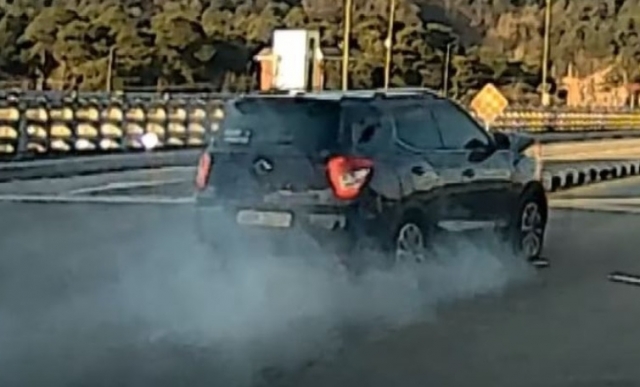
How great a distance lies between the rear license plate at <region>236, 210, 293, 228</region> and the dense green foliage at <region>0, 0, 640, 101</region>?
2103 inches

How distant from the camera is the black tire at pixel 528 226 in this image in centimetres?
1490

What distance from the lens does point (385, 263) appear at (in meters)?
13.1

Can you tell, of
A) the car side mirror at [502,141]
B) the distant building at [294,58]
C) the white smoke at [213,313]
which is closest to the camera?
the white smoke at [213,313]

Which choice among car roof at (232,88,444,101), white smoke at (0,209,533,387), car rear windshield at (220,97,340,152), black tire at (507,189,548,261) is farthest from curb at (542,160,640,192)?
car rear windshield at (220,97,340,152)

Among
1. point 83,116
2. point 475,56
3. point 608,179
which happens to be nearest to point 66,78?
point 475,56

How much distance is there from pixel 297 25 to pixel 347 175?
7719 cm

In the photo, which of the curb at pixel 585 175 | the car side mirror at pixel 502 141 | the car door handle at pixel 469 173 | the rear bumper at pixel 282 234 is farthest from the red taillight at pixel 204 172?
the curb at pixel 585 175

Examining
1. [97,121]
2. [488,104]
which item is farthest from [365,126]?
[488,104]

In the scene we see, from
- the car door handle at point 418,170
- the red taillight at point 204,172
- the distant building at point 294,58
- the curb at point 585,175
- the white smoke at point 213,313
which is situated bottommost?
the white smoke at point 213,313

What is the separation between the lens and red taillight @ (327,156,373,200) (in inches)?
501

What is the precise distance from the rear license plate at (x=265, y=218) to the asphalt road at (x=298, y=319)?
1.26ft

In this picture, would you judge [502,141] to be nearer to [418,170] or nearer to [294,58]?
[418,170]

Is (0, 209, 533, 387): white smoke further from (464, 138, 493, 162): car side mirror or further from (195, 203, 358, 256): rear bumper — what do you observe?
(464, 138, 493, 162): car side mirror

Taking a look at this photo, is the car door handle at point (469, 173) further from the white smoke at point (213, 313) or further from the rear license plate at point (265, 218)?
the rear license plate at point (265, 218)
